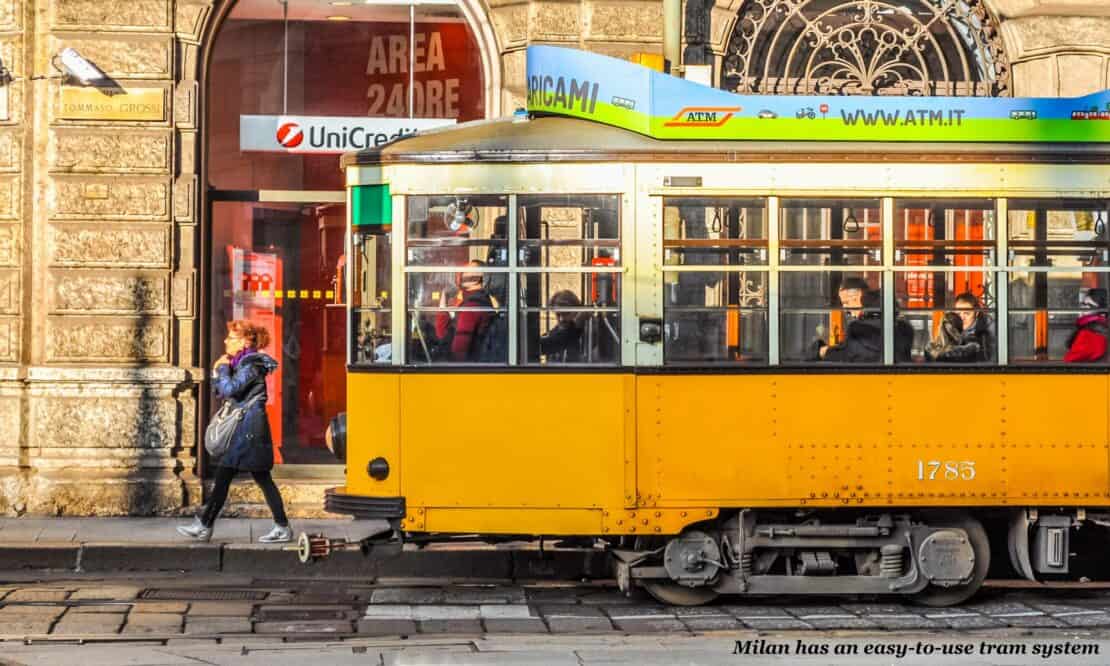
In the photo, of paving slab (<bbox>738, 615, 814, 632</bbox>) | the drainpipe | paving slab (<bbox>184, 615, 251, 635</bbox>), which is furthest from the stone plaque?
paving slab (<bbox>738, 615, 814, 632</bbox>)

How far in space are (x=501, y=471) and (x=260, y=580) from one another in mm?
2304

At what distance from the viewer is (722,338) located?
32.4ft

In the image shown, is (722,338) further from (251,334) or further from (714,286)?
(251,334)

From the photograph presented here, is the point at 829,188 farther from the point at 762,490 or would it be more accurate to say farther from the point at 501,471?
the point at 501,471

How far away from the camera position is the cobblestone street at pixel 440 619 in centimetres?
852

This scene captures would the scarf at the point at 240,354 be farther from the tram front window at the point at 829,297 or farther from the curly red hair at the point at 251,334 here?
the tram front window at the point at 829,297

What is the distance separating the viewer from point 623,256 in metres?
9.86

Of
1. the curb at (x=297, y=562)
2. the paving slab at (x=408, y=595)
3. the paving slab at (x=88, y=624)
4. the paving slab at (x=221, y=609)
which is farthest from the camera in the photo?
the curb at (x=297, y=562)

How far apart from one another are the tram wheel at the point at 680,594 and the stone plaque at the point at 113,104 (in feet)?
20.1

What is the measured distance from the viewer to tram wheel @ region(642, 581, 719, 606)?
10.2 metres

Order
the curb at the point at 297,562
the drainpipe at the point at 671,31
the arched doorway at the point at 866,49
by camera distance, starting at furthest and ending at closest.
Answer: the arched doorway at the point at 866,49
the drainpipe at the point at 671,31
the curb at the point at 297,562

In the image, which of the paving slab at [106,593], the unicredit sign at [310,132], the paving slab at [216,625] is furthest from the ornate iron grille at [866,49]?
the paving slab at [216,625]

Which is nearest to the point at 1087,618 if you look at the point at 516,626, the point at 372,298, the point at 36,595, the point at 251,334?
the point at 516,626

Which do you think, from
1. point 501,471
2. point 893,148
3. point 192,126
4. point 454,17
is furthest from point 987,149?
point 192,126
